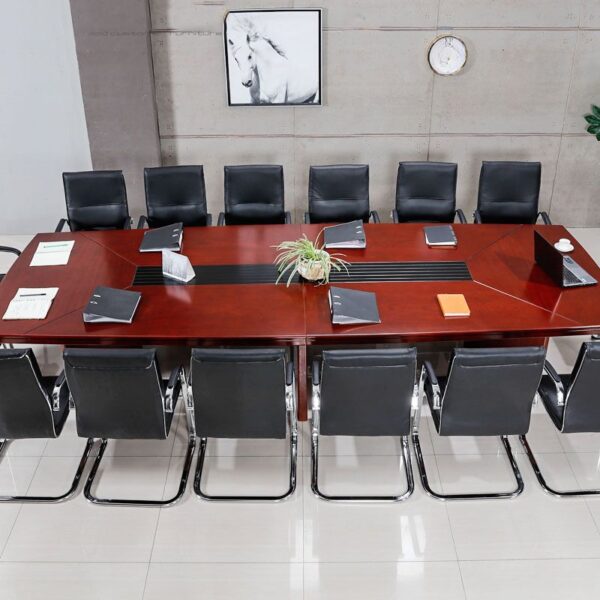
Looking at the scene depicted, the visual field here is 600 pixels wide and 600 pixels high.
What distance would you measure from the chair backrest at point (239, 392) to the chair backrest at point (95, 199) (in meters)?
2.44

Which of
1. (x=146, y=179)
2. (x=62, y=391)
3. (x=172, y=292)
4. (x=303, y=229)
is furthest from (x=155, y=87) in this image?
(x=62, y=391)

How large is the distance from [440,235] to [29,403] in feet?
9.38

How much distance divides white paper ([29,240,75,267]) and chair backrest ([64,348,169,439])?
1.34 metres

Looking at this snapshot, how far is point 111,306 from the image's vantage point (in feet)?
13.1

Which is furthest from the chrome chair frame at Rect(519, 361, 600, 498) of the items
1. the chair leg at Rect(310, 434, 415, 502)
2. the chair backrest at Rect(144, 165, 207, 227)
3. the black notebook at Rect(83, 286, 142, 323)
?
the chair backrest at Rect(144, 165, 207, 227)

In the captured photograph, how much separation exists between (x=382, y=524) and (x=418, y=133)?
3847 millimetres

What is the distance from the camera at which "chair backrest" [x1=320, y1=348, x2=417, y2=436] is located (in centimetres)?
343

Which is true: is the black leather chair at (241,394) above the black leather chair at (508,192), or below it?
below

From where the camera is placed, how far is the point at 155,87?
241 inches

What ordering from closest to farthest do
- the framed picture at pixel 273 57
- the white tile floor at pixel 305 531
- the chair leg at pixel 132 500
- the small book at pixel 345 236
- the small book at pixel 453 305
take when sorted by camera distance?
the white tile floor at pixel 305 531
the chair leg at pixel 132 500
the small book at pixel 453 305
the small book at pixel 345 236
the framed picture at pixel 273 57

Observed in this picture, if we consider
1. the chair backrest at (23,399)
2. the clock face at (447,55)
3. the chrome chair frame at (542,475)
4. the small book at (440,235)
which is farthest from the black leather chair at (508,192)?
the chair backrest at (23,399)

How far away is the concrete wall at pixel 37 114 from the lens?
5.96 metres

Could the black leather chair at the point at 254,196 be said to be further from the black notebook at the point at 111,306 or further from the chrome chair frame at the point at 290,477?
the chrome chair frame at the point at 290,477

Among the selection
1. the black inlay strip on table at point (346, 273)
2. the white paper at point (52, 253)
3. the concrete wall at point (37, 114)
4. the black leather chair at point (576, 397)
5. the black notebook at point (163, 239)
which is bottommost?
the black leather chair at point (576, 397)
